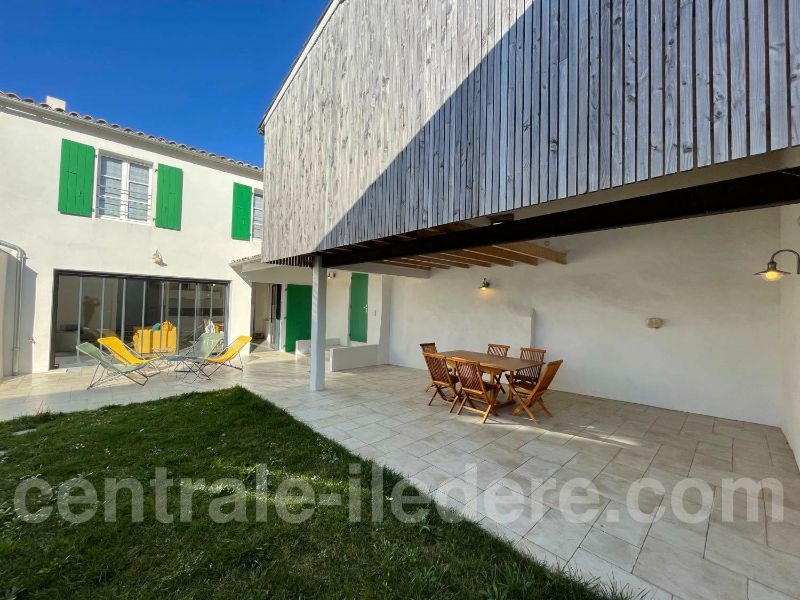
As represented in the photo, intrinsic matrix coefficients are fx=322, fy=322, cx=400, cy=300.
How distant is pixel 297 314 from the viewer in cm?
1101

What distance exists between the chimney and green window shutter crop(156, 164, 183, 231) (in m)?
2.03

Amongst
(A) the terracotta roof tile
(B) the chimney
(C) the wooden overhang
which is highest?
(B) the chimney

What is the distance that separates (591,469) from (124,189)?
1089 cm

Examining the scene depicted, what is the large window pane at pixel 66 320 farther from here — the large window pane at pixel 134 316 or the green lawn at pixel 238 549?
the green lawn at pixel 238 549

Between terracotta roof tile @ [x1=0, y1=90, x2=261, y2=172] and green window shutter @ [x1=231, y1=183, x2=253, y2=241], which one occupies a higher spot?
terracotta roof tile @ [x1=0, y1=90, x2=261, y2=172]

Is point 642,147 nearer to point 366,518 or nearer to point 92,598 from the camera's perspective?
point 366,518

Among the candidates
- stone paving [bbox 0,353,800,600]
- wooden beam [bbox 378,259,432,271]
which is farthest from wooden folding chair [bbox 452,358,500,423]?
wooden beam [bbox 378,259,432,271]

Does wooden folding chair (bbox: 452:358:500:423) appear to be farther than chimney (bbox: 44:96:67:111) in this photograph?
No

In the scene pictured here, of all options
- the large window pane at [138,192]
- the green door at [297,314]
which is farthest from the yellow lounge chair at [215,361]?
the large window pane at [138,192]

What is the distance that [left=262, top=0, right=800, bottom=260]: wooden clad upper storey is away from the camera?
163 cm

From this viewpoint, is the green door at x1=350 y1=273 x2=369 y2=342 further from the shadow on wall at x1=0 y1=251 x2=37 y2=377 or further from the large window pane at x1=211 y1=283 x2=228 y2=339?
the shadow on wall at x1=0 y1=251 x2=37 y2=377

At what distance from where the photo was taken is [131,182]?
26.4 ft

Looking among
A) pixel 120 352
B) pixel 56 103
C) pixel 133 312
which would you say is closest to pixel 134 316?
pixel 133 312

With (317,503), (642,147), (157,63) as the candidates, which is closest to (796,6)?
(642,147)
